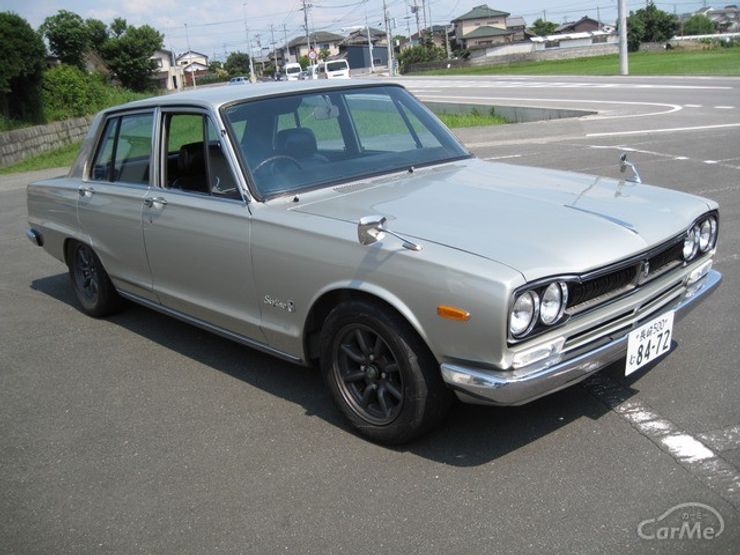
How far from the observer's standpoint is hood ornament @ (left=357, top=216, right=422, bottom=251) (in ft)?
11.0

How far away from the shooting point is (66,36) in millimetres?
31125

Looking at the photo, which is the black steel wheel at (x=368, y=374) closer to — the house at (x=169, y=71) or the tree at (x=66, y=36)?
the tree at (x=66, y=36)

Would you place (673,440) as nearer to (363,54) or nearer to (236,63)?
(363,54)

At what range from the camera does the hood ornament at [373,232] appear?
334cm

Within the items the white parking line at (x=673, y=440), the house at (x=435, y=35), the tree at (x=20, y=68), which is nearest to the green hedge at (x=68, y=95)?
the tree at (x=20, y=68)

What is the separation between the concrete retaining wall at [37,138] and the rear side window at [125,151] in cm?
1529

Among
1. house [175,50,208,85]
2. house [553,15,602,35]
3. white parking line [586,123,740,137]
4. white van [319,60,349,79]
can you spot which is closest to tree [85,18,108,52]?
white van [319,60,349,79]

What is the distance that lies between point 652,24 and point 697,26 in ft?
126

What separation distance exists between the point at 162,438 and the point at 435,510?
62.7 inches

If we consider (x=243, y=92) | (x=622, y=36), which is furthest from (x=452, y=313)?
(x=622, y=36)

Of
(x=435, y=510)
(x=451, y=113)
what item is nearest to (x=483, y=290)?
(x=435, y=510)

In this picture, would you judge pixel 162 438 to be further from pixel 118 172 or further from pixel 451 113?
pixel 451 113

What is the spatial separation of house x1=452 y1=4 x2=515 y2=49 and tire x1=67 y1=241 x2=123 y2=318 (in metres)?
109

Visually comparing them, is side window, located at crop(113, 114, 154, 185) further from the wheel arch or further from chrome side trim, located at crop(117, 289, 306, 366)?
the wheel arch
